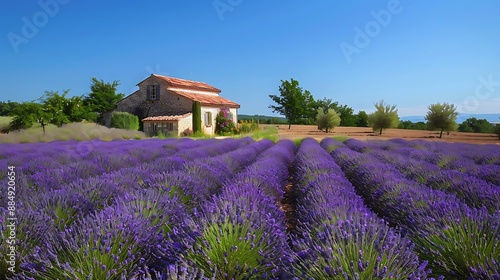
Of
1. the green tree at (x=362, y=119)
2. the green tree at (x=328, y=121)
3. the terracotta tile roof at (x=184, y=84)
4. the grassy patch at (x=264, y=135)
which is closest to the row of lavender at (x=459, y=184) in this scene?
the grassy patch at (x=264, y=135)

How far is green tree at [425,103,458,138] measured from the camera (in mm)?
21641

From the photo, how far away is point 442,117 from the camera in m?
22.0

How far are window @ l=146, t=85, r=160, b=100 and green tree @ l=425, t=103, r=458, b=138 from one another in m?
19.2

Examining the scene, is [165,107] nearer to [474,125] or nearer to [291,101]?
[291,101]

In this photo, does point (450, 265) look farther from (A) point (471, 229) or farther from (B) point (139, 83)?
(B) point (139, 83)

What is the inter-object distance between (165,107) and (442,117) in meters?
19.2

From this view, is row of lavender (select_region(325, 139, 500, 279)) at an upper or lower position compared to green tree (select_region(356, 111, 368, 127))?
lower

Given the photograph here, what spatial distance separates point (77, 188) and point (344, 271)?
2449 mm

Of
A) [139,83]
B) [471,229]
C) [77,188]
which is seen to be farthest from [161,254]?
[139,83]

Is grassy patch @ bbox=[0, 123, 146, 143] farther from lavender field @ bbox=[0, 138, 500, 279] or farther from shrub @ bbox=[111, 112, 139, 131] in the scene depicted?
lavender field @ bbox=[0, 138, 500, 279]

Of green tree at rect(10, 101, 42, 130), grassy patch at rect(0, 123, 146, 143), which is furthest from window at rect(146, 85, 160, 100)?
green tree at rect(10, 101, 42, 130)

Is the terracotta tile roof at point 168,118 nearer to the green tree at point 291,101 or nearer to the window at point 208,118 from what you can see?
the window at point 208,118

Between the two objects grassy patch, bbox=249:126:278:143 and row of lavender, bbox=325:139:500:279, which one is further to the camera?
grassy patch, bbox=249:126:278:143

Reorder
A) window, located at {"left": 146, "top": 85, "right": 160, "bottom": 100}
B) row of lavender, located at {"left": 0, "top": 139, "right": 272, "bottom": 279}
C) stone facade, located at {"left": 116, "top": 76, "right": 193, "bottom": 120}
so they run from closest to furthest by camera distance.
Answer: row of lavender, located at {"left": 0, "top": 139, "right": 272, "bottom": 279}
stone facade, located at {"left": 116, "top": 76, "right": 193, "bottom": 120}
window, located at {"left": 146, "top": 85, "right": 160, "bottom": 100}
